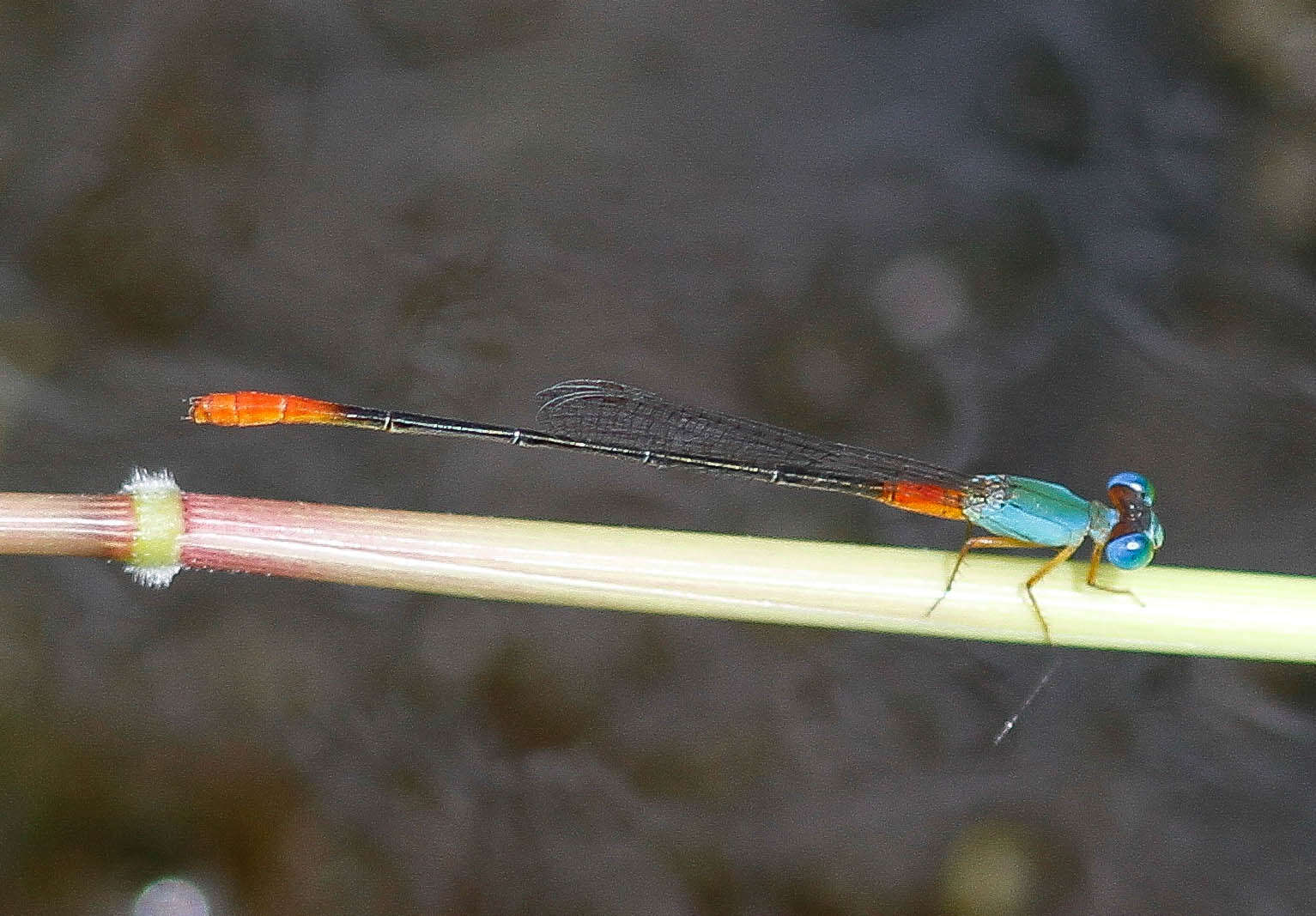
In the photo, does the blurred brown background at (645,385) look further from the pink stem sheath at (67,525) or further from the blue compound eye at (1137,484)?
the pink stem sheath at (67,525)

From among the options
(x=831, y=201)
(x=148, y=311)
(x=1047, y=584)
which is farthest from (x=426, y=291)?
(x=1047, y=584)

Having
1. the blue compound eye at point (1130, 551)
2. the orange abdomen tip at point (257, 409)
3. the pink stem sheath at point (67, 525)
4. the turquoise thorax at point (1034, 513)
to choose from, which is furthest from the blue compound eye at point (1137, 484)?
the pink stem sheath at point (67, 525)

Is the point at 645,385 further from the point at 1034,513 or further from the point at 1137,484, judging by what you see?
the point at 1137,484

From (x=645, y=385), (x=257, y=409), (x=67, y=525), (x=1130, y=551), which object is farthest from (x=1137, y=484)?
(x=67, y=525)

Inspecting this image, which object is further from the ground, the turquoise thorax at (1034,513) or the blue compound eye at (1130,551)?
the turquoise thorax at (1034,513)

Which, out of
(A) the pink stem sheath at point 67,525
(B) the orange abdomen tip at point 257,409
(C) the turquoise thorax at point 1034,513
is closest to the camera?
Answer: (A) the pink stem sheath at point 67,525

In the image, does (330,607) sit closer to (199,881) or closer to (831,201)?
(199,881)
